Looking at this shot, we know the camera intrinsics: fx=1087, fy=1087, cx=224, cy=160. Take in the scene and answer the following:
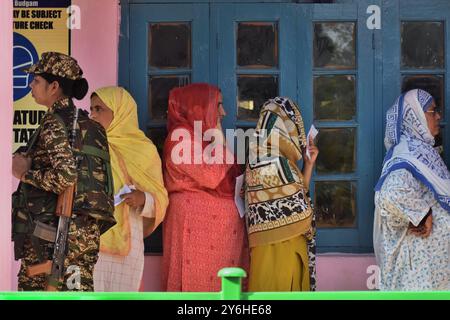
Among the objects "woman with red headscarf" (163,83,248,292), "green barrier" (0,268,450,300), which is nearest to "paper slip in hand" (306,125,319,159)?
"woman with red headscarf" (163,83,248,292)

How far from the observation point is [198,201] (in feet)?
20.4

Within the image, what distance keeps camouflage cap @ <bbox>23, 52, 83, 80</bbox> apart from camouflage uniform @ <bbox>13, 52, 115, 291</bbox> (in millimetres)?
174

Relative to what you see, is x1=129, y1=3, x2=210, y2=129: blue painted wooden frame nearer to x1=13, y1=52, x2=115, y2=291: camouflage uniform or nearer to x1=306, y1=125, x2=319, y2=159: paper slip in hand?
x1=306, y1=125, x2=319, y2=159: paper slip in hand

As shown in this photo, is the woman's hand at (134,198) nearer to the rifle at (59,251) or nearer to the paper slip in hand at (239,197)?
the paper slip in hand at (239,197)

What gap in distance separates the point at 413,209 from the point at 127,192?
1.63m

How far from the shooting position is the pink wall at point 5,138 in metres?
4.46

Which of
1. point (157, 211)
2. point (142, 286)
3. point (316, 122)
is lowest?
point (142, 286)

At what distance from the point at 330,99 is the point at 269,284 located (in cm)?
129

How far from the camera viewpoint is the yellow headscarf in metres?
6.22

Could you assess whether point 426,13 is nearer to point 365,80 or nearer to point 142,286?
point 365,80

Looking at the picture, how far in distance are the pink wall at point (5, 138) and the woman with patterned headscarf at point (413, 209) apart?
2.48 meters

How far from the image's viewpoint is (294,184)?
614 centimetres

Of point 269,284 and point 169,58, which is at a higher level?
point 169,58

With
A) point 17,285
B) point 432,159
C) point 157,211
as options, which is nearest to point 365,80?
point 432,159
